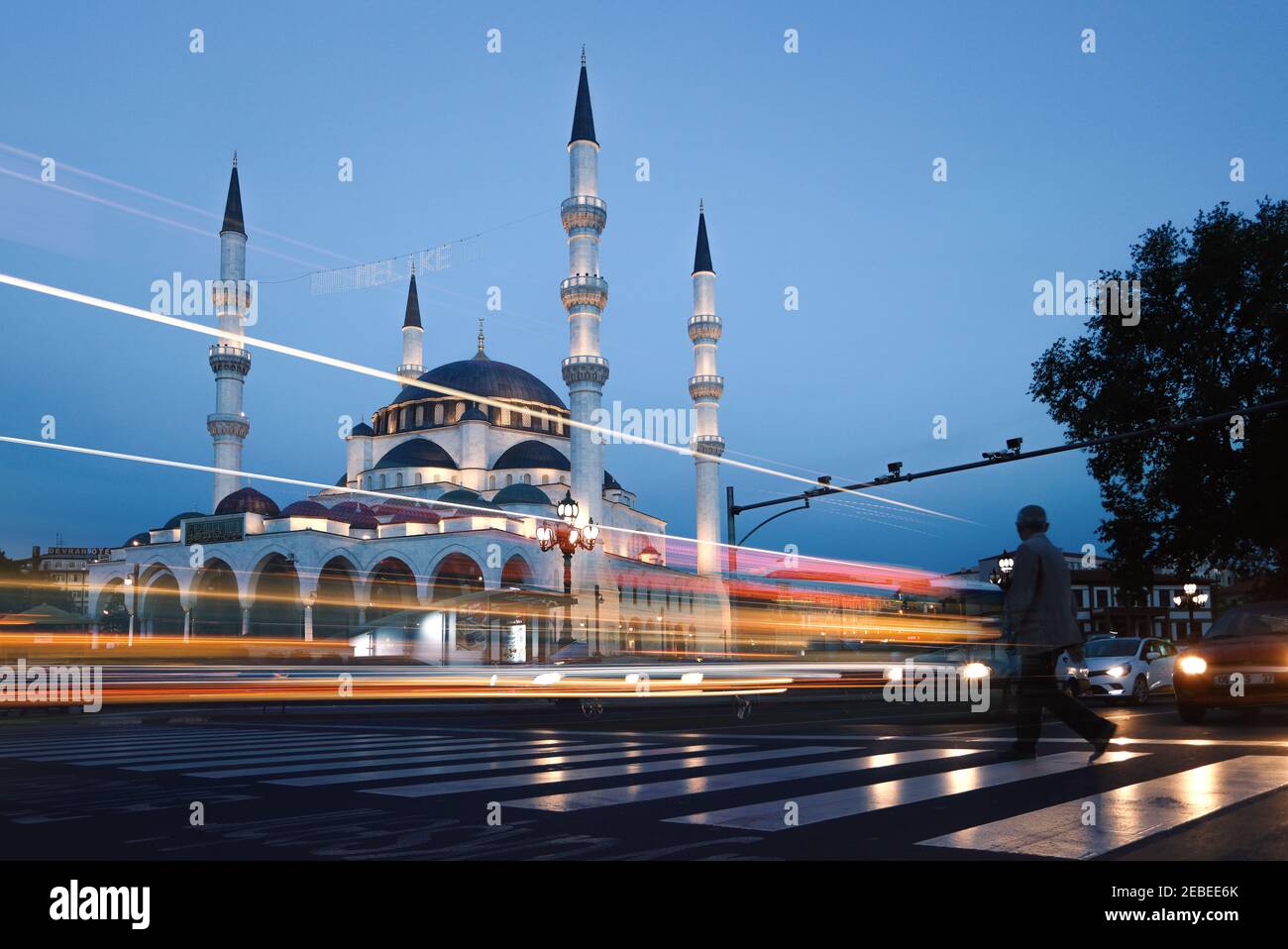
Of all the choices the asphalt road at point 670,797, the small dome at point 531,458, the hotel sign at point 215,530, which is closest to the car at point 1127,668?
the asphalt road at point 670,797

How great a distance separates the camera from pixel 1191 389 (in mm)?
32125

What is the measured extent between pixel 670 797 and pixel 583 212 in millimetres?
48897

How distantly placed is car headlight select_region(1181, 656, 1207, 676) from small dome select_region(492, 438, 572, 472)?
207 ft

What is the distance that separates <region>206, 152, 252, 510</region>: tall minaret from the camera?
5853 centimetres

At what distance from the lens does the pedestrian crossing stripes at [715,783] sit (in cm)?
608

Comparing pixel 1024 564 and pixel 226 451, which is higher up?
pixel 226 451

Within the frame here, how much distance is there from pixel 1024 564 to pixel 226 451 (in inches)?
2326

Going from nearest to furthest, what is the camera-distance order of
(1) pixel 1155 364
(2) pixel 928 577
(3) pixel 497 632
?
(1) pixel 1155 364
(2) pixel 928 577
(3) pixel 497 632

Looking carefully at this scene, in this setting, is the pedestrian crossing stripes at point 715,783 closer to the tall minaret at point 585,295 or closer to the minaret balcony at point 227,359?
the tall minaret at point 585,295

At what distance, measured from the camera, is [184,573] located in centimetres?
6444

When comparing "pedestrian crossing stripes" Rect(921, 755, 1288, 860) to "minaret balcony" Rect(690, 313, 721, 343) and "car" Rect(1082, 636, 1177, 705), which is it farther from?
"minaret balcony" Rect(690, 313, 721, 343)

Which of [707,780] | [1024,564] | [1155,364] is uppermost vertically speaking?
[1155,364]
